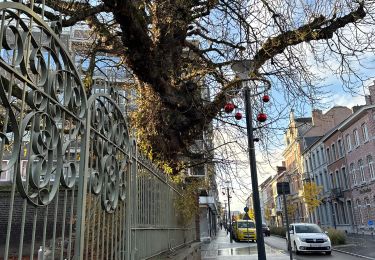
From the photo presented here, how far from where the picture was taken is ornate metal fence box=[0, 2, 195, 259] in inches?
83.8

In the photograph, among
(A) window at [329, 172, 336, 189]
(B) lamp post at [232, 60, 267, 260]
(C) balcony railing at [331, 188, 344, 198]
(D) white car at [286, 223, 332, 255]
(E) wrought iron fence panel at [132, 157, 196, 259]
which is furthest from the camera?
(A) window at [329, 172, 336, 189]

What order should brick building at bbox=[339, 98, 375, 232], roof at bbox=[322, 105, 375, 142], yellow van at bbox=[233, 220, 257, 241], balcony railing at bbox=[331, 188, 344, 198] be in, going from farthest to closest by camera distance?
1. balcony railing at bbox=[331, 188, 344, 198]
2. brick building at bbox=[339, 98, 375, 232]
3. roof at bbox=[322, 105, 375, 142]
4. yellow van at bbox=[233, 220, 257, 241]

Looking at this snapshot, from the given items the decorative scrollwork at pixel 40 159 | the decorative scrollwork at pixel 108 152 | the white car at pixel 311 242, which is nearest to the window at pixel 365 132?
the white car at pixel 311 242

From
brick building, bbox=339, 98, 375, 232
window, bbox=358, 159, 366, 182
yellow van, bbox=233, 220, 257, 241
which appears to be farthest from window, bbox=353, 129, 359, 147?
yellow van, bbox=233, 220, 257, 241

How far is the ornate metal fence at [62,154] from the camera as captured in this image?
6.98 feet

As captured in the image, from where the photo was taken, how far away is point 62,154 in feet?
8.79

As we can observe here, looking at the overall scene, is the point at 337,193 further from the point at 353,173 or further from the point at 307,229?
the point at 307,229

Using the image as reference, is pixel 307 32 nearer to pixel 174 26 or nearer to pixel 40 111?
pixel 174 26

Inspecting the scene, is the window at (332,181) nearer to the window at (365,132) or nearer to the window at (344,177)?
the window at (344,177)

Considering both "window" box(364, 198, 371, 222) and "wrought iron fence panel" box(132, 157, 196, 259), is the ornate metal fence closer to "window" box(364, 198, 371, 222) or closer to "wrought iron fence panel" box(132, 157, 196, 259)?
"wrought iron fence panel" box(132, 157, 196, 259)

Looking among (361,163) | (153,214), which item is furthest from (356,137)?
(153,214)

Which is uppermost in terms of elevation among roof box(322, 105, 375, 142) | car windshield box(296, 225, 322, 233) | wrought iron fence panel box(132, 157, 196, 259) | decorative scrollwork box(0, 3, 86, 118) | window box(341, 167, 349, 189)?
roof box(322, 105, 375, 142)

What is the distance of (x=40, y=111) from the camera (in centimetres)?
235

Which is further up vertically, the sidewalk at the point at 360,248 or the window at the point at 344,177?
the window at the point at 344,177
